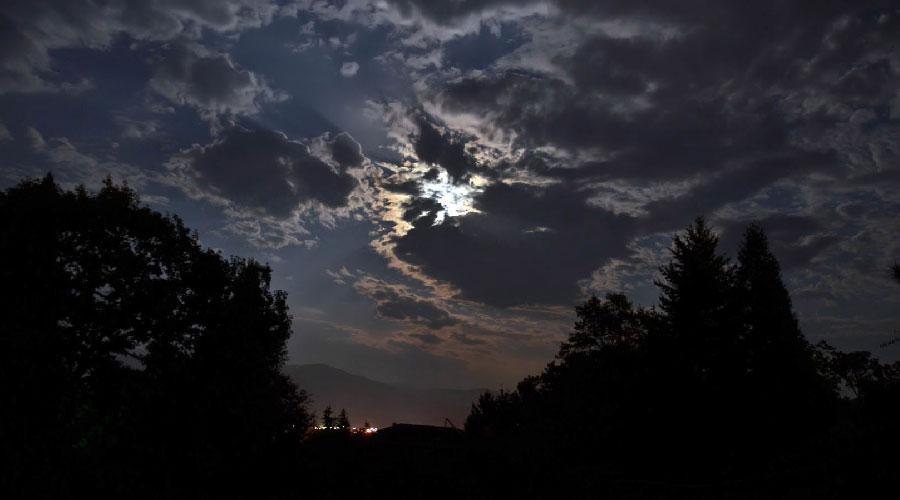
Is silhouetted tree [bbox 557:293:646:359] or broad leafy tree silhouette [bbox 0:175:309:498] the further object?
silhouetted tree [bbox 557:293:646:359]

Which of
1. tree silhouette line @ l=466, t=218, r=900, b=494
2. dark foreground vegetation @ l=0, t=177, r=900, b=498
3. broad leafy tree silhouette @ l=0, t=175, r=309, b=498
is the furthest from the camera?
tree silhouette line @ l=466, t=218, r=900, b=494

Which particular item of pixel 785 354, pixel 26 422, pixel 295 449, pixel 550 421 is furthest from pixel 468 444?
pixel 785 354

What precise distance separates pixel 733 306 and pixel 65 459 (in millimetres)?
28837

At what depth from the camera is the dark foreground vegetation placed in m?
14.5

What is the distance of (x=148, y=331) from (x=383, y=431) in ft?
43.5

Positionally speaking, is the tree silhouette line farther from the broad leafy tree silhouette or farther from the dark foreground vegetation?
the broad leafy tree silhouette

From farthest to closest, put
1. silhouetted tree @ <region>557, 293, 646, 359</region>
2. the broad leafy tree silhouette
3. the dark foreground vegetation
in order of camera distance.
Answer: silhouetted tree @ <region>557, 293, 646, 359</region> < the broad leafy tree silhouette < the dark foreground vegetation

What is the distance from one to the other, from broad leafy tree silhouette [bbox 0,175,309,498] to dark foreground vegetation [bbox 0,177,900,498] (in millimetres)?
83

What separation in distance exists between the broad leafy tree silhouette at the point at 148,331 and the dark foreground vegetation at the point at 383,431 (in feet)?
0.27

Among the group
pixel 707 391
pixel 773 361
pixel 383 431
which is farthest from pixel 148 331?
pixel 773 361

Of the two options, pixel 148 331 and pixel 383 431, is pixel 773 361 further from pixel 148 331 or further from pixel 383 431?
pixel 148 331

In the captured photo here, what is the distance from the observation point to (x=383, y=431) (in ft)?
85.3

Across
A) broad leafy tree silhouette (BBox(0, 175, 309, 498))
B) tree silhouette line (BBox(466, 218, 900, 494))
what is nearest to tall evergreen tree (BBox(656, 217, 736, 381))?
tree silhouette line (BBox(466, 218, 900, 494))

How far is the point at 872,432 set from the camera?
407 inches
